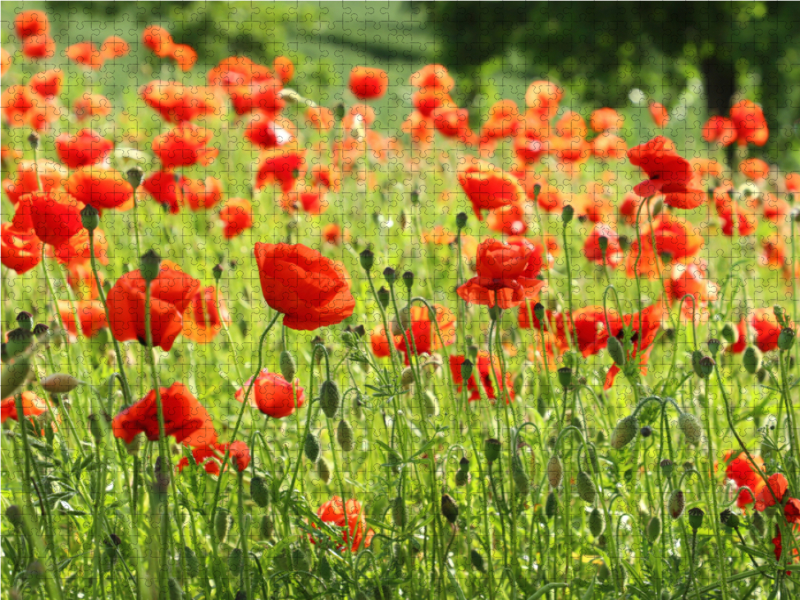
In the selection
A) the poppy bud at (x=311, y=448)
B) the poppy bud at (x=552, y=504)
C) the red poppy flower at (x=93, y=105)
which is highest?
the red poppy flower at (x=93, y=105)

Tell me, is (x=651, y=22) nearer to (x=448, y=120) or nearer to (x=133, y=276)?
(x=448, y=120)

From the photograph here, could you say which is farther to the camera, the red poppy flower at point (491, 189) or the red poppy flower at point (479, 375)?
the red poppy flower at point (491, 189)

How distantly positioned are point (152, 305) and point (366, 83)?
2144 mm

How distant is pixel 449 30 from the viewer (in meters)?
8.66

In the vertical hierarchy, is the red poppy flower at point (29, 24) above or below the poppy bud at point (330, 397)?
above

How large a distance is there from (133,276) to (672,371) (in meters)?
1.15

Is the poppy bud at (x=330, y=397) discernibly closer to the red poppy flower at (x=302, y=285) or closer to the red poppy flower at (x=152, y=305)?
the red poppy flower at (x=302, y=285)

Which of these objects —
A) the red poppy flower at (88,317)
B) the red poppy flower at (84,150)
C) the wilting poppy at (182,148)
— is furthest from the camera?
the wilting poppy at (182,148)

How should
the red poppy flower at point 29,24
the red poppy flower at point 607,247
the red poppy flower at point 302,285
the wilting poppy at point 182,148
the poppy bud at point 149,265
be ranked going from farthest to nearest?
the red poppy flower at point 29,24 < the wilting poppy at point 182,148 < the red poppy flower at point 607,247 < the red poppy flower at point 302,285 < the poppy bud at point 149,265

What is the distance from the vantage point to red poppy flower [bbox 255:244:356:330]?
1.29 meters

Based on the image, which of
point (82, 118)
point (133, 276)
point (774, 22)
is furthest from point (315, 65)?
point (133, 276)

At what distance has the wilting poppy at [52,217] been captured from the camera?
153 cm

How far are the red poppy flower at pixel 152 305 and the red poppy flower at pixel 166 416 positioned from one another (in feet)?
0.29

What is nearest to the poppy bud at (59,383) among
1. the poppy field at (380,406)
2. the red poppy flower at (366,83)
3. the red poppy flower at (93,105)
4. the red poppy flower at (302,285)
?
the poppy field at (380,406)
